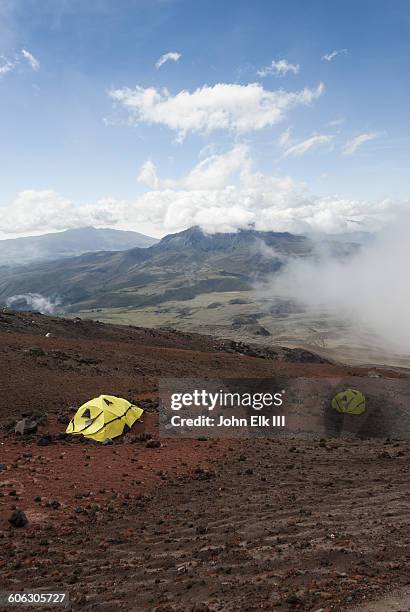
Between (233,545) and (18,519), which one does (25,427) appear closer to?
(18,519)

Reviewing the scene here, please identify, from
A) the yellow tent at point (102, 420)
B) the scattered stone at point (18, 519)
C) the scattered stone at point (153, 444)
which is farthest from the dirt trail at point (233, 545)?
the yellow tent at point (102, 420)

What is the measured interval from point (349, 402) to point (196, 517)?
55.6ft

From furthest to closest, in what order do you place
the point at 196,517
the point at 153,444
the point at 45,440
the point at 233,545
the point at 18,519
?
the point at 153,444
the point at 45,440
the point at 196,517
the point at 18,519
the point at 233,545

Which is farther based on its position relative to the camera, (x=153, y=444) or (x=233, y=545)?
(x=153, y=444)

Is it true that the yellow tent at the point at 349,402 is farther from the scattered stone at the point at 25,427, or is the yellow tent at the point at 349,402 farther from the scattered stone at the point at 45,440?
the scattered stone at the point at 25,427

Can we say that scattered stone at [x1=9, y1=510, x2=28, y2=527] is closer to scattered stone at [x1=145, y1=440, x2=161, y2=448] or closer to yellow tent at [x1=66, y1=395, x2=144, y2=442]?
yellow tent at [x1=66, y1=395, x2=144, y2=442]

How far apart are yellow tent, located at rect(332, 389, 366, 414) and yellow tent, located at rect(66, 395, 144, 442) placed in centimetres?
1307

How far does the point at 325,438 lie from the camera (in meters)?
23.6

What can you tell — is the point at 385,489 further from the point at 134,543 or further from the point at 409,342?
the point at 409,342

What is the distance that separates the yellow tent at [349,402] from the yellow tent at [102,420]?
42.9 ft

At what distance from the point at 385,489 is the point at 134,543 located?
849cm

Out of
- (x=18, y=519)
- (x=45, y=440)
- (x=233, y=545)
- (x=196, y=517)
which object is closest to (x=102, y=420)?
(x=45, y=440)

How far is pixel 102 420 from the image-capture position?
20797 millimetres

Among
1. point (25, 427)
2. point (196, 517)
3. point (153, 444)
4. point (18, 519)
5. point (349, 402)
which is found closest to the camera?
point (18, 519)
